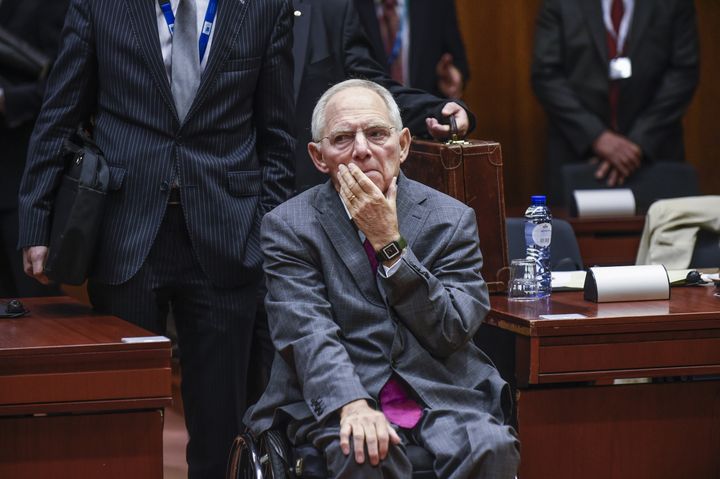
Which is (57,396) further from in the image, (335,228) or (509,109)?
(509,109)

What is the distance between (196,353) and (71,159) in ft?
1.91

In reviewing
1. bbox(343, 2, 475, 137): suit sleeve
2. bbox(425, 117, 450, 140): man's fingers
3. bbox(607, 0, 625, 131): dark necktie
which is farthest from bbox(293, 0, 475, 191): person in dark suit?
bbox(607, 0, 625, 131): dark necktie

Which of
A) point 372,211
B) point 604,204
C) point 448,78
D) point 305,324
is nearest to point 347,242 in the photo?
point 372,211

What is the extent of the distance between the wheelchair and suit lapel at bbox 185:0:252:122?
883 millimetres

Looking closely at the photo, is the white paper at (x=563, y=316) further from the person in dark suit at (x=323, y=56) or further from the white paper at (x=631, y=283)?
the person in dark suit at (x=323, y=56)

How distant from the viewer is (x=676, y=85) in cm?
589

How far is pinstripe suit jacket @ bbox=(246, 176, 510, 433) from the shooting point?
109 inches

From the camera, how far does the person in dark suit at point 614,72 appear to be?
5.80 meters

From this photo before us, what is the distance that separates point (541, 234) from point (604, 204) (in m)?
1.51

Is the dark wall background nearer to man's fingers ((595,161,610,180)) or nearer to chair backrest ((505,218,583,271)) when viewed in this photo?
man's fingers ((595,161,610,180))

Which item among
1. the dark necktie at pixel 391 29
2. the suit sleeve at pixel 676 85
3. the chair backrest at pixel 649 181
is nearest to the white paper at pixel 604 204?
the chair backrest at pixel 649 181

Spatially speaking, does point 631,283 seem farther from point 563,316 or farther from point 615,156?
point 615,156

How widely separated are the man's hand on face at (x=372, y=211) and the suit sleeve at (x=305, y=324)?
0.53ft

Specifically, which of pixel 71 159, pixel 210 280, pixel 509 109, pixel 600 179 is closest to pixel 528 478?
pixel 210 280
